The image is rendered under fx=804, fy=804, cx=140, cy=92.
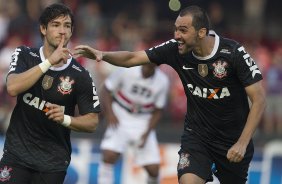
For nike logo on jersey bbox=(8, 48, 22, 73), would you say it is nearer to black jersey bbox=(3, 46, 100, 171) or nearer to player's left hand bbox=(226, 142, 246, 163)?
black jersey bbox=(3, 46, 100, 171)

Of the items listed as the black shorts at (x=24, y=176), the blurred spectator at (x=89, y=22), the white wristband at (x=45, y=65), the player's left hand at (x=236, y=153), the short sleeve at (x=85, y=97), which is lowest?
the black shorts at (x=24, y=176)

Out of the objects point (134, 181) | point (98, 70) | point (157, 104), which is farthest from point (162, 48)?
point (98, 70)

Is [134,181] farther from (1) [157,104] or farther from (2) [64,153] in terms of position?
(2) [64,153]

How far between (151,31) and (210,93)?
34.0ft

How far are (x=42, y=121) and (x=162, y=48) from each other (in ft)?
5.80

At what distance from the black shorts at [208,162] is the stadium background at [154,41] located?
4.61 meters

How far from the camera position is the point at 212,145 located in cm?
904

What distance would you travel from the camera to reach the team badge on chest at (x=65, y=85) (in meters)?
8.12

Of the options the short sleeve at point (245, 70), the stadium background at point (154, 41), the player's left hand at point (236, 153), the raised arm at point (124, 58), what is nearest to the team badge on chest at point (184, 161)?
the player's left hand at point (236, 153)

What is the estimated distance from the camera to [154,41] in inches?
727

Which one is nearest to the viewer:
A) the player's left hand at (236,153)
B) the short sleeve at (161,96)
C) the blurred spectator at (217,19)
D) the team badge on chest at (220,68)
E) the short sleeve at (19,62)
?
the short sleeve at (19,62)

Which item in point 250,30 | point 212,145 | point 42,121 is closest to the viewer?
point 42,121

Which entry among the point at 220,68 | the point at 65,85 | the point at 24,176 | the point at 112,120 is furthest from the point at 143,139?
the point at 24,176

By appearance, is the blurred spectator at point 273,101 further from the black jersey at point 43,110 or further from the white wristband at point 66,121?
the white wristband at point 66,121
